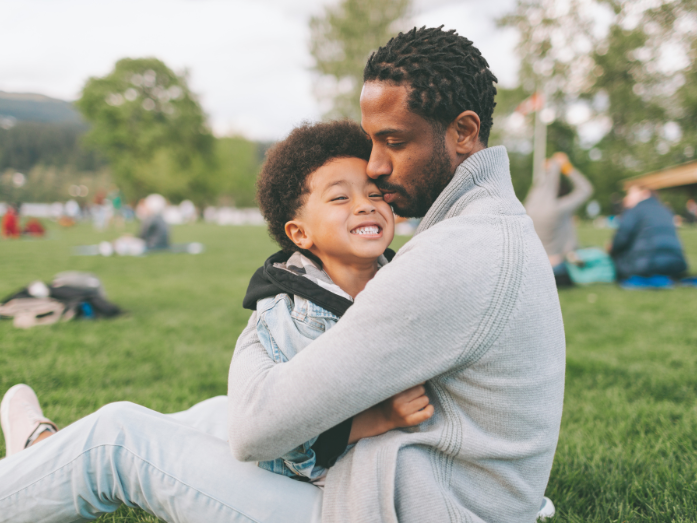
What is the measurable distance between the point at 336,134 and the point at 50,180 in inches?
3051

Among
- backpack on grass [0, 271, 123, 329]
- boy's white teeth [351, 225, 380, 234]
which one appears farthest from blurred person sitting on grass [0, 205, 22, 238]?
boy's white teeth [351, 225, 380, 234]

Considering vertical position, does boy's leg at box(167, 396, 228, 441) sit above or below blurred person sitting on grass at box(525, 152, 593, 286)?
below

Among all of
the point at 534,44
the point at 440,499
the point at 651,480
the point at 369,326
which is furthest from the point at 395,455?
the point at 534,44

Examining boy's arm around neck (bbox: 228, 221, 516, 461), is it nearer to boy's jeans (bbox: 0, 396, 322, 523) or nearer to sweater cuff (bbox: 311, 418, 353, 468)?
sweater cuff (bbox: 311, 418, 353, 468)

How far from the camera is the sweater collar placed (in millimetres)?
1493

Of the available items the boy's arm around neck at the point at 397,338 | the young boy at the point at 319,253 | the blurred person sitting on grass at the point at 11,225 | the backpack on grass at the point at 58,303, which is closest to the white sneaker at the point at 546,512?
the young boy at the point at 319,253

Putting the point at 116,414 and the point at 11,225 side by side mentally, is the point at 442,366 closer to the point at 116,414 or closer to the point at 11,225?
the point at 116,414

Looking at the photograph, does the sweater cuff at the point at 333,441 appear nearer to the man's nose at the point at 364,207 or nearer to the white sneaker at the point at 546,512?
the man's nose at the point at 364,207

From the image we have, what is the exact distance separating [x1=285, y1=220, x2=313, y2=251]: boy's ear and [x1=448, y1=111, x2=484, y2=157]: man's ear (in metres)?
0.66

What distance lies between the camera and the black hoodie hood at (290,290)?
1.53 m

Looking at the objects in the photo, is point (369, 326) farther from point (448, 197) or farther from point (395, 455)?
point (448, 197)

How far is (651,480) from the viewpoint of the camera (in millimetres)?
2367

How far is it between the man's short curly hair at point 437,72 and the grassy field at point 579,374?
5.90 feet

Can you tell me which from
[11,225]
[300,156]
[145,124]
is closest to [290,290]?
[300,156]
